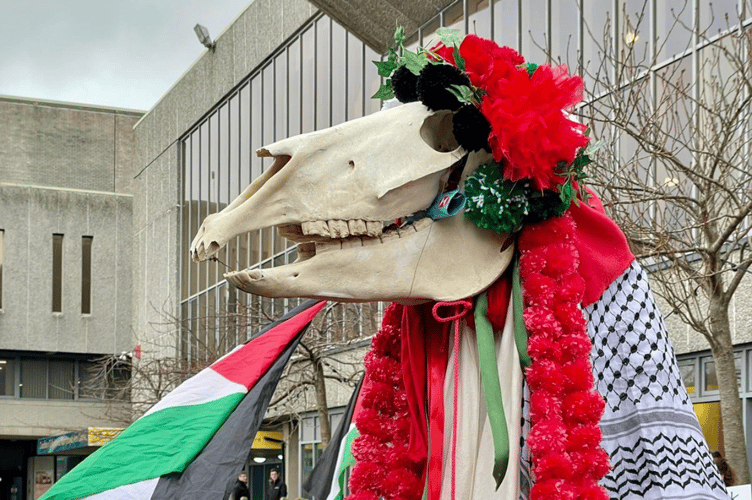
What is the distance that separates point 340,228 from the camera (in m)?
2.61

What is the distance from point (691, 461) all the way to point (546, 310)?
0.46m

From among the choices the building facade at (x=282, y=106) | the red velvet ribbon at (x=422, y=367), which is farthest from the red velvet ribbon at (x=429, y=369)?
the building facade at (x=282, y=106)

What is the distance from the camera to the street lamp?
3209cm

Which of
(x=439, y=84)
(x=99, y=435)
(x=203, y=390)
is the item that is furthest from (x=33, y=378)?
(x=439, y=84)

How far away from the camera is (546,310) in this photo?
2678 mm

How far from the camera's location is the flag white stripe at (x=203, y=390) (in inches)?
130

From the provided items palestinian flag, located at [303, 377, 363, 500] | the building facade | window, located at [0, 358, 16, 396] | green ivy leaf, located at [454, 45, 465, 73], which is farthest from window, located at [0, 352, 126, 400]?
green ivy leaf, located at [454, 45, 465, 73]

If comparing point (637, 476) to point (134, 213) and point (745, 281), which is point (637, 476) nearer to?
point (745, 281)

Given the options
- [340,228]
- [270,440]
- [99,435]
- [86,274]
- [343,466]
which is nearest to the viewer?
[340,228]

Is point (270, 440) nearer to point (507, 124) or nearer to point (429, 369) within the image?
point (429, 369)

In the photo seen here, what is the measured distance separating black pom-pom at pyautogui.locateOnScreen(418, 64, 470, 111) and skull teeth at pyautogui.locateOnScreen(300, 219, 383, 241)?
0.33m

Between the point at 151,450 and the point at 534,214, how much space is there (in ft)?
4.02

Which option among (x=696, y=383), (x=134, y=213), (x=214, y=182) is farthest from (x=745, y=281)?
(x=134, y=213)

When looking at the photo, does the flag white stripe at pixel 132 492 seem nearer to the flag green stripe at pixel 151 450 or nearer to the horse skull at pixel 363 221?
the flag green stripe at pixel 151 450
